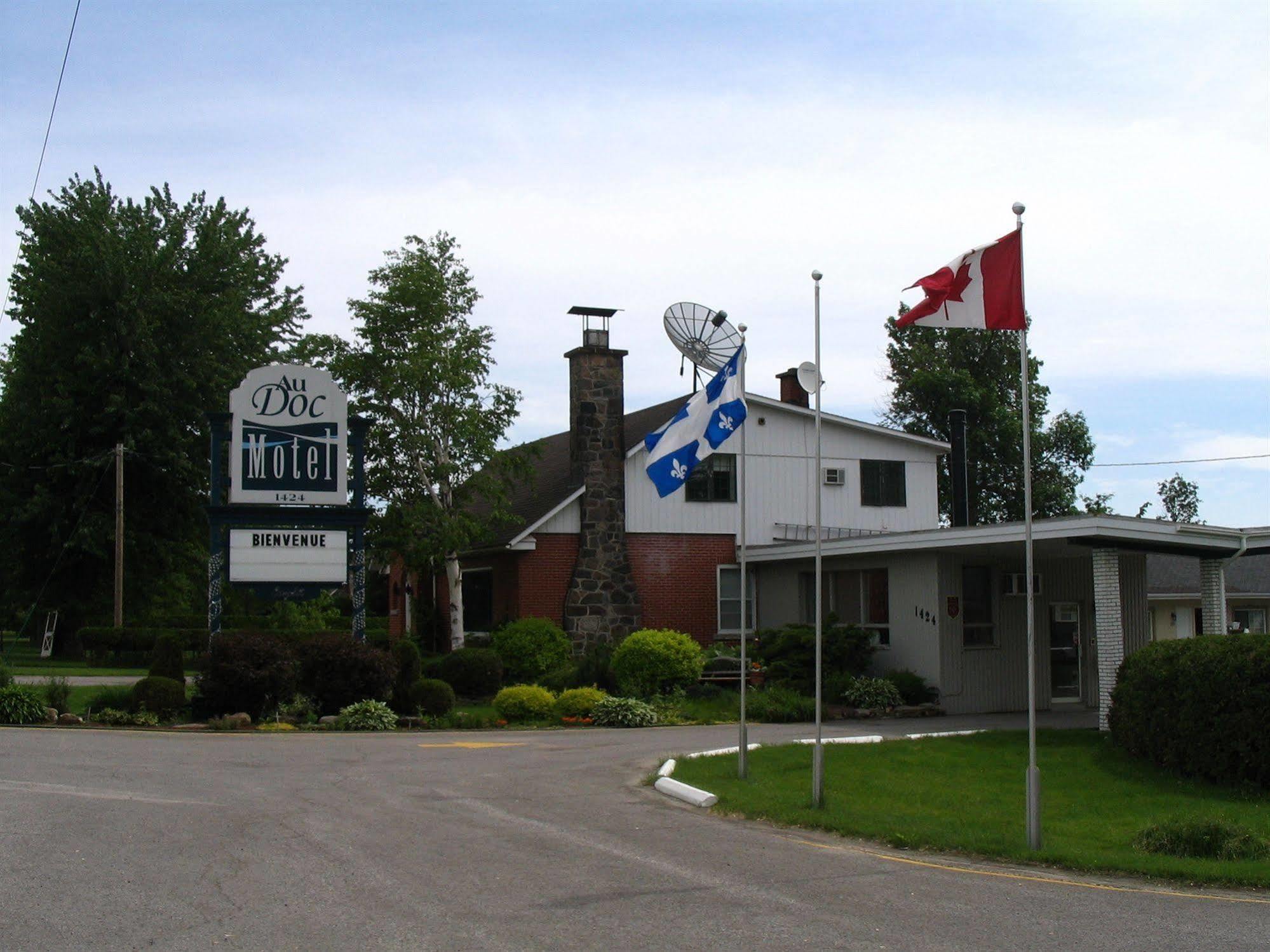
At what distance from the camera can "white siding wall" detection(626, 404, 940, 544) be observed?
31.0m

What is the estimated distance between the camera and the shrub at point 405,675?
22.6 m

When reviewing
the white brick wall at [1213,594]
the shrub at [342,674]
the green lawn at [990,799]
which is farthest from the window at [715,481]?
the green lawn at [990,799]

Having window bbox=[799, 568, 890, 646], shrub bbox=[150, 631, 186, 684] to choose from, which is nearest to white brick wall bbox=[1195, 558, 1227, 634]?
window bbox=[799, 568, 890, 646]

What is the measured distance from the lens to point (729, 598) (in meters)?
31.8

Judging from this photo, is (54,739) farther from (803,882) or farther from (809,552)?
(809,552)

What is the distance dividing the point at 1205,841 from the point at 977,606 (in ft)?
49.9

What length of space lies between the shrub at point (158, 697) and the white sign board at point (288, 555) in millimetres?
2259

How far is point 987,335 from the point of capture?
53.3 metres

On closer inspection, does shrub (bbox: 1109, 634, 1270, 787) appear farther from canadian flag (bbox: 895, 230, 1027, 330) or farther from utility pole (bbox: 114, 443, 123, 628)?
utility pole (bbox: 114, 443, 123, 628)

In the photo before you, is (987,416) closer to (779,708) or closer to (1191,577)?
(1191,577)

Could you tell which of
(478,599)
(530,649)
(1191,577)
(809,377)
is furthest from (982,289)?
(1191,577)

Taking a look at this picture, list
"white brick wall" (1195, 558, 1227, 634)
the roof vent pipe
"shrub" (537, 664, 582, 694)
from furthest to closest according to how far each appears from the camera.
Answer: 1. the roof vent pipe
2. "shrub" (537, 664, 582, 694)
3. "white brick wall" (1195, 558, 1227, 634)

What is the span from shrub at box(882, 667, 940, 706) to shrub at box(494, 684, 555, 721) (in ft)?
22.2

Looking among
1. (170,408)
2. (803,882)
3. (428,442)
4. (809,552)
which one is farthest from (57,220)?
(803,882)
